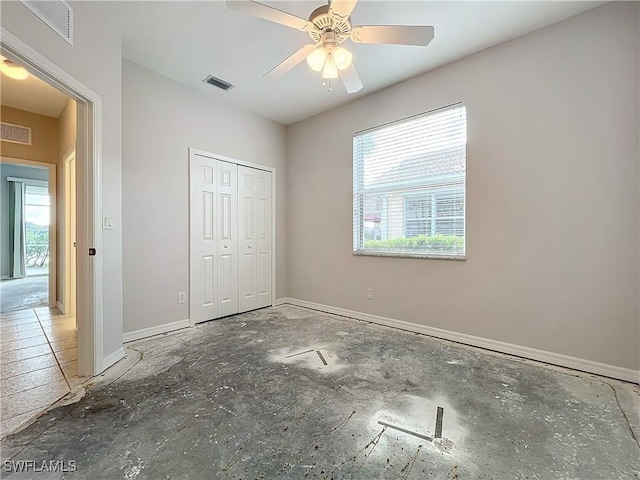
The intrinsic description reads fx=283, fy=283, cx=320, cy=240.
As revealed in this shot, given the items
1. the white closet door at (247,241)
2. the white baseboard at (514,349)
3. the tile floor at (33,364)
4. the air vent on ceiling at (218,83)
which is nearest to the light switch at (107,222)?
the tile floor at (33,364)

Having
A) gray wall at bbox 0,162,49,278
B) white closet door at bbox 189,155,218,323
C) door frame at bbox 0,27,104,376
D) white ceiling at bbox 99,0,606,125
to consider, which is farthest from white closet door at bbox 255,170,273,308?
gray wall at bbox 0,162,49,278

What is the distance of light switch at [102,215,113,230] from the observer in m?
2.23

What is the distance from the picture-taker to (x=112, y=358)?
2.29 m

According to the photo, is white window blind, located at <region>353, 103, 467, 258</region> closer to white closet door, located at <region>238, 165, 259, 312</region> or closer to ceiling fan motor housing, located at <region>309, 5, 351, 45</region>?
white closet door, located at <region>238, 165, 259, 312</region>

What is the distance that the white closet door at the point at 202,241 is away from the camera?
3355 millimetres

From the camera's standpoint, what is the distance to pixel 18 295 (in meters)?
4.80

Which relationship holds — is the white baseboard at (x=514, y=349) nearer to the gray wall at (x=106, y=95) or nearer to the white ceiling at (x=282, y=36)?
the gray wall at (x=106, y=95)

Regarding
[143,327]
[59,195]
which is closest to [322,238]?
[143,327]

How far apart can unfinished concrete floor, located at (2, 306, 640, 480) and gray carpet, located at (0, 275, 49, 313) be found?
124 inches

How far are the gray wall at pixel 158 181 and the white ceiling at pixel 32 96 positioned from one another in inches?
44.8

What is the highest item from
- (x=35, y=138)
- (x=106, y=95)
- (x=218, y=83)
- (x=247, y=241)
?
(x=218, y=83)

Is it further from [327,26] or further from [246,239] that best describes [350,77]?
[246,239]

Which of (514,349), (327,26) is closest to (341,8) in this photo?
(327,26)

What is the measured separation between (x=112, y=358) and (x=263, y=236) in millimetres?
2343
